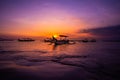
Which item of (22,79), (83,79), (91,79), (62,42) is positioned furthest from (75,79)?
(62,42)

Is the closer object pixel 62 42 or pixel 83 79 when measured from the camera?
pixel 83 79

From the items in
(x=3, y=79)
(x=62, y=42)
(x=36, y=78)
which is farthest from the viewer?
(x=62, y=42)

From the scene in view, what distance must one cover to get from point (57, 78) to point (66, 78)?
1.74 feet

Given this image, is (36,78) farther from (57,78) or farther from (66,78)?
(66,78)

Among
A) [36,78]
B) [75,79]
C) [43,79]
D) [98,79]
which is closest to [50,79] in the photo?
[43,79]

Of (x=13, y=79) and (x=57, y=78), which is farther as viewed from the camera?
(x=57, y=78)

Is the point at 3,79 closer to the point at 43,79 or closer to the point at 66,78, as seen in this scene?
the point at 43,79

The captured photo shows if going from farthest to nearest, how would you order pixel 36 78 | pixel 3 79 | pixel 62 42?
pixel 62 42, pixel 36 78, pixel 3 79

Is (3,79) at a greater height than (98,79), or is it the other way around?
(3,79)

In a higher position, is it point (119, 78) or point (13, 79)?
point (13, 79)

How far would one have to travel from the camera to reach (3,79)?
5.93 m

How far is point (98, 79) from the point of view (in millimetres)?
6148

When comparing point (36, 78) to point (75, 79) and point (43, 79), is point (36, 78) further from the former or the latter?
point (75, 79)

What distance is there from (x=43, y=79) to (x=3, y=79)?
85.6 inches
